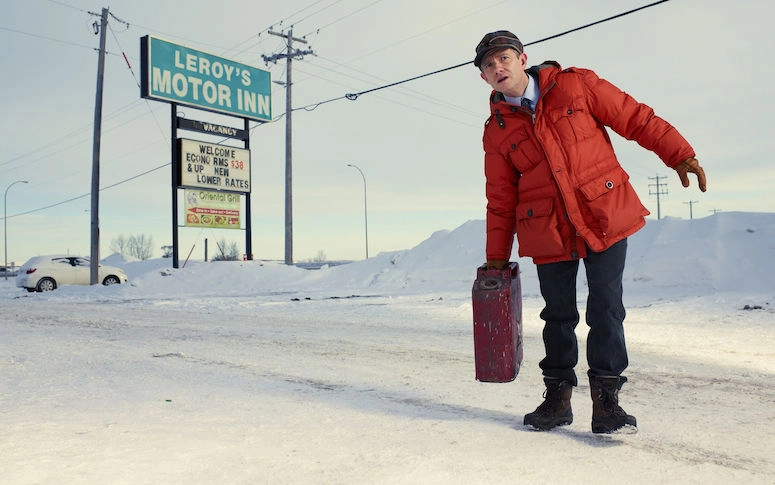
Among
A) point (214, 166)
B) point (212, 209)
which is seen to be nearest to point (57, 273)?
point (212, 209)

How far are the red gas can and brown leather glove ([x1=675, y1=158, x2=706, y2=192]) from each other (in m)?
0.95

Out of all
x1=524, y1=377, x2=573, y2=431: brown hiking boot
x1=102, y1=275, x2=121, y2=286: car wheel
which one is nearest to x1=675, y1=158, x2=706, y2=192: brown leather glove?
x1=524, y1=377, x2=573, y2=431: brown hiking boot

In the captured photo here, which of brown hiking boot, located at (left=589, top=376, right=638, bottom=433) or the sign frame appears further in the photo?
the sign frame

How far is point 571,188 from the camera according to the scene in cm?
297

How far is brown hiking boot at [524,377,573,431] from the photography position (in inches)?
119

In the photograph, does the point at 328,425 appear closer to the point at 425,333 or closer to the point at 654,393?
the point at 654,393

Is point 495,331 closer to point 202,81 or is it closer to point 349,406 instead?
point 349,406

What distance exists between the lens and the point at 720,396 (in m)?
3.81

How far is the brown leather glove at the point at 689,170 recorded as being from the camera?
2961mm

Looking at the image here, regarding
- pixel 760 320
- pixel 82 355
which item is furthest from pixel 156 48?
pixel 760 320

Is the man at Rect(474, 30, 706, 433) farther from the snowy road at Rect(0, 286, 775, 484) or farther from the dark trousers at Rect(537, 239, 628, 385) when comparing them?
the snowy road at Rect(0, 286, 775, 484)

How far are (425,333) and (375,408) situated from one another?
411 centimetres

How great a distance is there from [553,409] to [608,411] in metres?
0.27

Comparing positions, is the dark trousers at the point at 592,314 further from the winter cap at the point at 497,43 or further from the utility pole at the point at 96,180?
the utility pole at the point at 96,180
